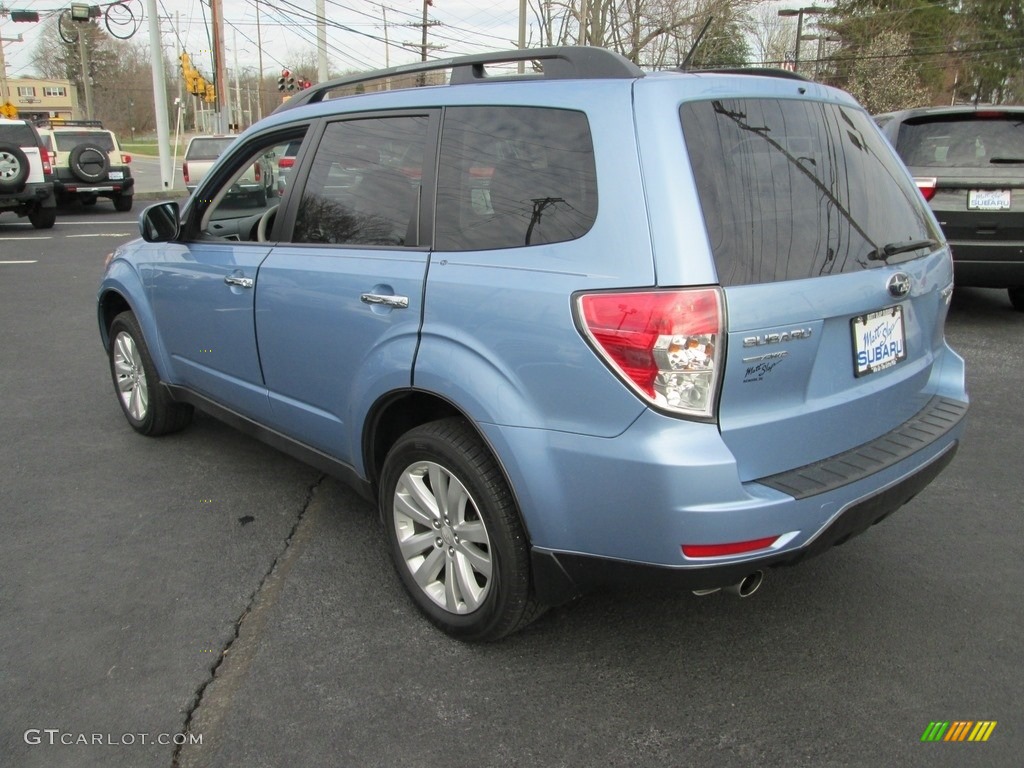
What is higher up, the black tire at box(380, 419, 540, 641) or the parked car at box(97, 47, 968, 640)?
the parked car at box(97, 47, 968, 640)

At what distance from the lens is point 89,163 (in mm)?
18469

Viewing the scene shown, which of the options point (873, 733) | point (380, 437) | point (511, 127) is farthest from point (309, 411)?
point (873, 733)

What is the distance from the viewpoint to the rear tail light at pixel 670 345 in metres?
2.23

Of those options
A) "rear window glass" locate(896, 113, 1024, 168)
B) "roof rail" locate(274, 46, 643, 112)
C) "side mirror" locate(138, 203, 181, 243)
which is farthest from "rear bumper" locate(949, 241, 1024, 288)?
"side mirror" locate(138, 203, 181, 243)

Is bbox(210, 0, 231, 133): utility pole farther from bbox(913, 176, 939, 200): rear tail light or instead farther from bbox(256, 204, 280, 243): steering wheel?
bbox(256, 204, 280, 243): steering wheel

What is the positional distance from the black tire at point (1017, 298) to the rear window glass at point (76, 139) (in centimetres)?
1791

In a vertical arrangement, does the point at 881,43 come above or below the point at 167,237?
above

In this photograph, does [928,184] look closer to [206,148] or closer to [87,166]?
[87,166]

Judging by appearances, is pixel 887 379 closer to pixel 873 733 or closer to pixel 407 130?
pixel 873 733

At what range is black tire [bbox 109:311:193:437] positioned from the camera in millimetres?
4676

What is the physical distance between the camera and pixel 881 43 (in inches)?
1547

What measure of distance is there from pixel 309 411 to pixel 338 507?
2.53 ft

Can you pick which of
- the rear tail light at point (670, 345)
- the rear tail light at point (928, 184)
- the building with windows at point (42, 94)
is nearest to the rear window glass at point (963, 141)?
the rear tail light at point (928, 184)

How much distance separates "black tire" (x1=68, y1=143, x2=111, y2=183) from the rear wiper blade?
62.5 feet
